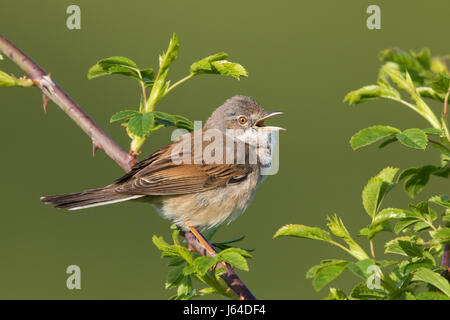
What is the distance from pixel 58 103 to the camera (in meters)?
2.88

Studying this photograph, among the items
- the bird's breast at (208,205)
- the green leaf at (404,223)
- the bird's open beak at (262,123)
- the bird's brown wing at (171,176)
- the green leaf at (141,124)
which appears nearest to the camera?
the green leaf at (404,223)

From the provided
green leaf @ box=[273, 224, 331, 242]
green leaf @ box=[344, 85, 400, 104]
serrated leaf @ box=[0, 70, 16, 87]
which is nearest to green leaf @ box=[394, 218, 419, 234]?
green leaf @ box=[273, 224, 331, 242]

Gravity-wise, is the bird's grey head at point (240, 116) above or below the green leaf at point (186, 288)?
above

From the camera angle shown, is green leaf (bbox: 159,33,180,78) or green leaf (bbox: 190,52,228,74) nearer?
green leaf (bbox: 190,52,228,74)

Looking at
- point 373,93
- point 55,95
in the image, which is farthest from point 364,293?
point 55,95

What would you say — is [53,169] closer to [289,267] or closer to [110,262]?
[110,262]

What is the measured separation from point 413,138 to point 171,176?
1982 millimetres

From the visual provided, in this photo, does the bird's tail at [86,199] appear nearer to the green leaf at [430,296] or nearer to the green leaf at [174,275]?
the green leaf at [174,275]

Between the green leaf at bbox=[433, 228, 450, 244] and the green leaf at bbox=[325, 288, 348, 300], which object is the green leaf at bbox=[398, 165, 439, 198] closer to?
the green leaf at bbox=[433, 228, 450, 244]

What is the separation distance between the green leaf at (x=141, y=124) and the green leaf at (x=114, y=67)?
0.30 metres

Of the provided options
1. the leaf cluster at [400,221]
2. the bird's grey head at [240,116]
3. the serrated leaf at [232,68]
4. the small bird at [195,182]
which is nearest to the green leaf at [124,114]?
the serrated leaf at [232,68]

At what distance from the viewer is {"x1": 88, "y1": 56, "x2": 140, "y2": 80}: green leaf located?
2.79 m

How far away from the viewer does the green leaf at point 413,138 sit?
1840mm

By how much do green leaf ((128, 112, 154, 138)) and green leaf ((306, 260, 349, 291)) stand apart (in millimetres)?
1097
